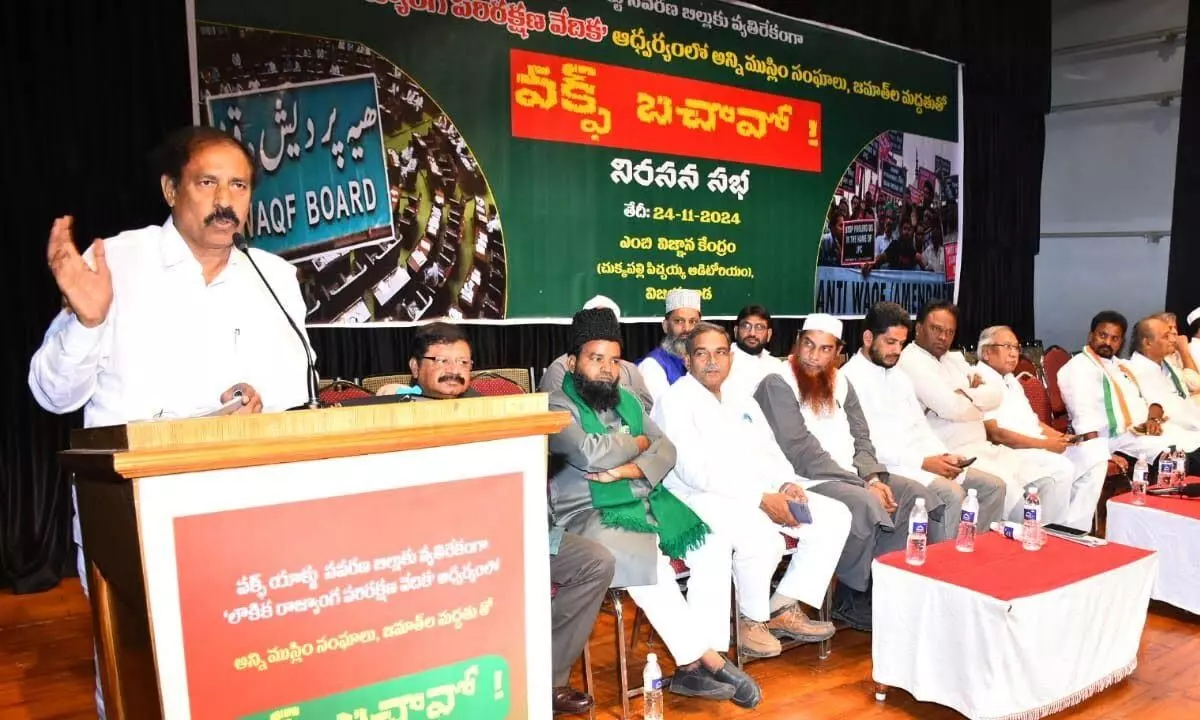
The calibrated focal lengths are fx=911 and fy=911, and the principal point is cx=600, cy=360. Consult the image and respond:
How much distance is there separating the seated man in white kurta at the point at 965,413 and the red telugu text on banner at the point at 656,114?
201cm

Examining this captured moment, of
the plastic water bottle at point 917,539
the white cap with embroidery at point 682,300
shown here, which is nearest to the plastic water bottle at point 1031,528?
the plastic water bottle at point 917,539

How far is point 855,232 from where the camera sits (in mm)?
6707

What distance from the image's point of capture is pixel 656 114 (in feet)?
18.3

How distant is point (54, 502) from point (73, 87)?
1.82 metres

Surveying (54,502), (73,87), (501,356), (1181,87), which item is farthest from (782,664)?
(1181,87)

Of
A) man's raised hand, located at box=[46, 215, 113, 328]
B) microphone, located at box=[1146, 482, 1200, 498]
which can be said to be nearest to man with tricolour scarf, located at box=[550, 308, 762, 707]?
man's raised hand, located at box=[46, 215, 113, 328]

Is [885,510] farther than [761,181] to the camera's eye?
No

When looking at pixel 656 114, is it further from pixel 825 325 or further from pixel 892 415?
pixel 892 415

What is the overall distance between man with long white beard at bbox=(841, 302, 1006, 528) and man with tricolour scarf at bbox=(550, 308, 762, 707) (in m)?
1.41

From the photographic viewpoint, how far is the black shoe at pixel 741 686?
9.19 ft

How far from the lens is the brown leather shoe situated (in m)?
2.72

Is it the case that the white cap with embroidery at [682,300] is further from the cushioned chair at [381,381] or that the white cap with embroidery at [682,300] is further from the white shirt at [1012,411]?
the cushioned chair at [381,381]

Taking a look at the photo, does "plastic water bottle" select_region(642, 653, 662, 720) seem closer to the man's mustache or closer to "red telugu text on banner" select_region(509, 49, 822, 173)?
the man's mustache

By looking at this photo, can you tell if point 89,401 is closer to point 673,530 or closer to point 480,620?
point 480,620
